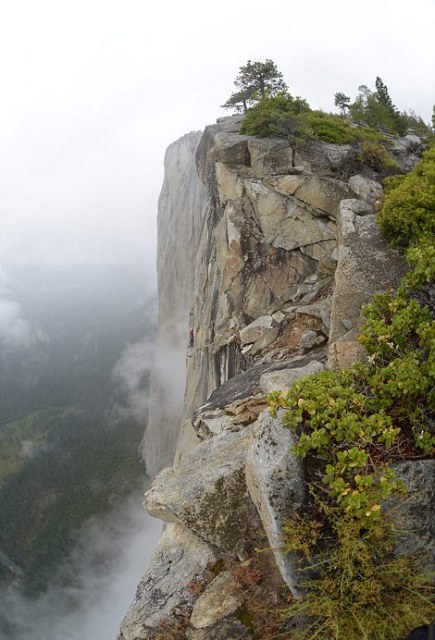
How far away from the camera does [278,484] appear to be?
6.14 metres

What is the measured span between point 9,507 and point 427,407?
136604 mm

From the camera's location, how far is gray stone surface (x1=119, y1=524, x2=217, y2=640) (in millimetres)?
7555

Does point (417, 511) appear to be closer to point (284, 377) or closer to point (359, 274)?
point (284, 377)

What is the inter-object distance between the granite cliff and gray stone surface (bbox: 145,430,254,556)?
28 millimetres

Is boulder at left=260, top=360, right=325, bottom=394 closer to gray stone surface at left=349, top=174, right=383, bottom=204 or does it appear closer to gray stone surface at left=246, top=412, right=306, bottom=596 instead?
gray stone surface at left=246, top=412, right=306, bottom=596

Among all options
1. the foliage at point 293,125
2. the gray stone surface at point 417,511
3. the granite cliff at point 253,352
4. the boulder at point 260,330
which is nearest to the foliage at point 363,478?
the gray stone surface at point 417,511

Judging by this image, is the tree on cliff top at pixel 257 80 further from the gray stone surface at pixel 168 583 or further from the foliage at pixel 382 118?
the gray stone surface at pixel 168 583

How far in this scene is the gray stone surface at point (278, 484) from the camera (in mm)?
5840


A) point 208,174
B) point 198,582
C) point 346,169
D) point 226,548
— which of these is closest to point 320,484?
point 226,548

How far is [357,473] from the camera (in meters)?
5.52

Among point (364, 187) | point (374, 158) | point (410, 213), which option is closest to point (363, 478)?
point (410, 213)

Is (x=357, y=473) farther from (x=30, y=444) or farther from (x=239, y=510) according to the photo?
(x=30, y=444)

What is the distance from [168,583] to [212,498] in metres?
2.19

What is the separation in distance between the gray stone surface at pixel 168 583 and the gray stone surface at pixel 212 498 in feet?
1.89
